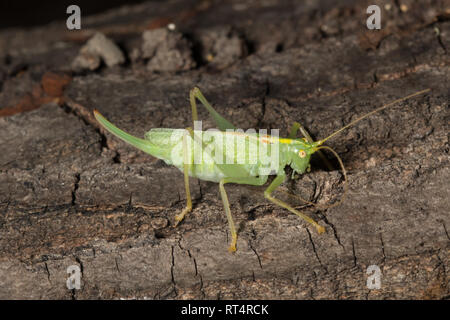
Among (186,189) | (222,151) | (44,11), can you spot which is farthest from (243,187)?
(44,11)

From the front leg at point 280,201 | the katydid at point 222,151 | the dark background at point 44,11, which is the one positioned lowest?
the front leg at point 280,201

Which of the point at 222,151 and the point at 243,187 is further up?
the point at 222,151

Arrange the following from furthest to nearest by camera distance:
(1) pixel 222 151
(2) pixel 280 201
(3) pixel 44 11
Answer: (3) pixel 44 11, (1) pixel 222 151, (2) pixel 280 201

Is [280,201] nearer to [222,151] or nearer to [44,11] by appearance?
[222,151]

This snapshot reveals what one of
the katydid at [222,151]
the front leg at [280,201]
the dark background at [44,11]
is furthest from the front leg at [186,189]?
the dark background at [44,11]

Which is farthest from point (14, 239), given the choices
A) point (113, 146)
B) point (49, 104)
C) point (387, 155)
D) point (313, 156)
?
point (387, 155)

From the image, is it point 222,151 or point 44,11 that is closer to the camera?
point 222,151

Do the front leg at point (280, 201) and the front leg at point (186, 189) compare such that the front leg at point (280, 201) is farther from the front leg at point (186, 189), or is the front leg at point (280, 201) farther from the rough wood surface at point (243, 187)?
the front leg at point (186, 189)

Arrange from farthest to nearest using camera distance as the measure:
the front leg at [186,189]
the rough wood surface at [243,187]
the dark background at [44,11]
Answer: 1. the dark background at [44,11]
2. the front leg at [186,189]
3. the rough wood surface at [243,187]
